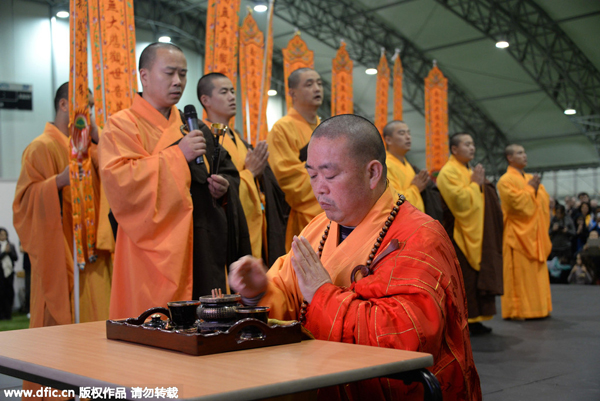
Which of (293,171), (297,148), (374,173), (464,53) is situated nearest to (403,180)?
(297,148)

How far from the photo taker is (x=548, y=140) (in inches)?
669

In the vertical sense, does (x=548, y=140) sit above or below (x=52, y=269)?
above

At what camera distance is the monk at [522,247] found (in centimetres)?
650

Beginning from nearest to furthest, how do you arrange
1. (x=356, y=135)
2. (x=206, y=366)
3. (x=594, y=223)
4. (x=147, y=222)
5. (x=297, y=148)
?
(x=206, y=366), (x=356, y=135), (x=147, y=222), (x=297, y=148), (x=594, y=223)

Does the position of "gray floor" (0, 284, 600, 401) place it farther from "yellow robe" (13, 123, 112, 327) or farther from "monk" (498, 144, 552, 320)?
"yellow robe" (13, 123, 112, 327)

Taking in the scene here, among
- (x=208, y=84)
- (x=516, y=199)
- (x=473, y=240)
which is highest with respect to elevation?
(x=208, y=84)

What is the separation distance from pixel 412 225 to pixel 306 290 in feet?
1.16

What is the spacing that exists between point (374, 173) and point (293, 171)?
2318mm

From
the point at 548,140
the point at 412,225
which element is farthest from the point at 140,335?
the point at 548,140

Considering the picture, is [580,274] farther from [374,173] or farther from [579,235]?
[374,173]

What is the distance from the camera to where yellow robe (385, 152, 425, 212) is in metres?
5.08

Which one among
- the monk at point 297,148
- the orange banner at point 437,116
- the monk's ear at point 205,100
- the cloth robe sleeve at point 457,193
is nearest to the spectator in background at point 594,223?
the orange banner at point 437,116

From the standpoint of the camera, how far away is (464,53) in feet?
48.2

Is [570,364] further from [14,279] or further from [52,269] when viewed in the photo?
[14,279]
